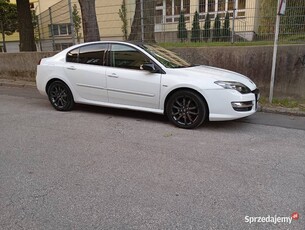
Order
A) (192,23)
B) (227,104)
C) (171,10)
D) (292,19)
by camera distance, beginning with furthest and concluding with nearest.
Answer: (171,10), (192,23), (292,19), (227,104)

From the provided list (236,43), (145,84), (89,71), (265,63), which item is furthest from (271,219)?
(236,43)

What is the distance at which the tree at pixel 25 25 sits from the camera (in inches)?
455

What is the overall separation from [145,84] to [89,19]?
194 inches

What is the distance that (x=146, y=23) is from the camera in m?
8.98

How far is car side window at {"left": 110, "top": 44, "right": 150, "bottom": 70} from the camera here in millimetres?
5336

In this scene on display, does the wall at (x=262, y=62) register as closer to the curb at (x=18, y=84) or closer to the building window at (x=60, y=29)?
the building window at (x=60, y=29)

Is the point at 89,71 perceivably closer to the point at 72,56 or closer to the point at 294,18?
the point at 72,56

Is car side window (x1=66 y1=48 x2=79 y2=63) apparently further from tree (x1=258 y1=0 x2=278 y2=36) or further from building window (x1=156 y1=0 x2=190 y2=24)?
tree (x1=258 y1=0 x2=278 y2=36)

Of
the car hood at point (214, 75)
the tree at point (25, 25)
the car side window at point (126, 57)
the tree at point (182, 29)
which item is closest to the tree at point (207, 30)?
the tree at point (182, 29)

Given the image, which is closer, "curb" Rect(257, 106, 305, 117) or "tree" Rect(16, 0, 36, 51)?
"curb" Rect(257, 106, 305, 117)

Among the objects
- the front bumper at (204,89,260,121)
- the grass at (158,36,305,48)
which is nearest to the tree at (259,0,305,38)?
the grass at (158,36,305,48)

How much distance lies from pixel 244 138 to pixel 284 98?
2973mm

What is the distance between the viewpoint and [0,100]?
7.55 m

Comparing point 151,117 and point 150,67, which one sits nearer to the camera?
point 150,67
